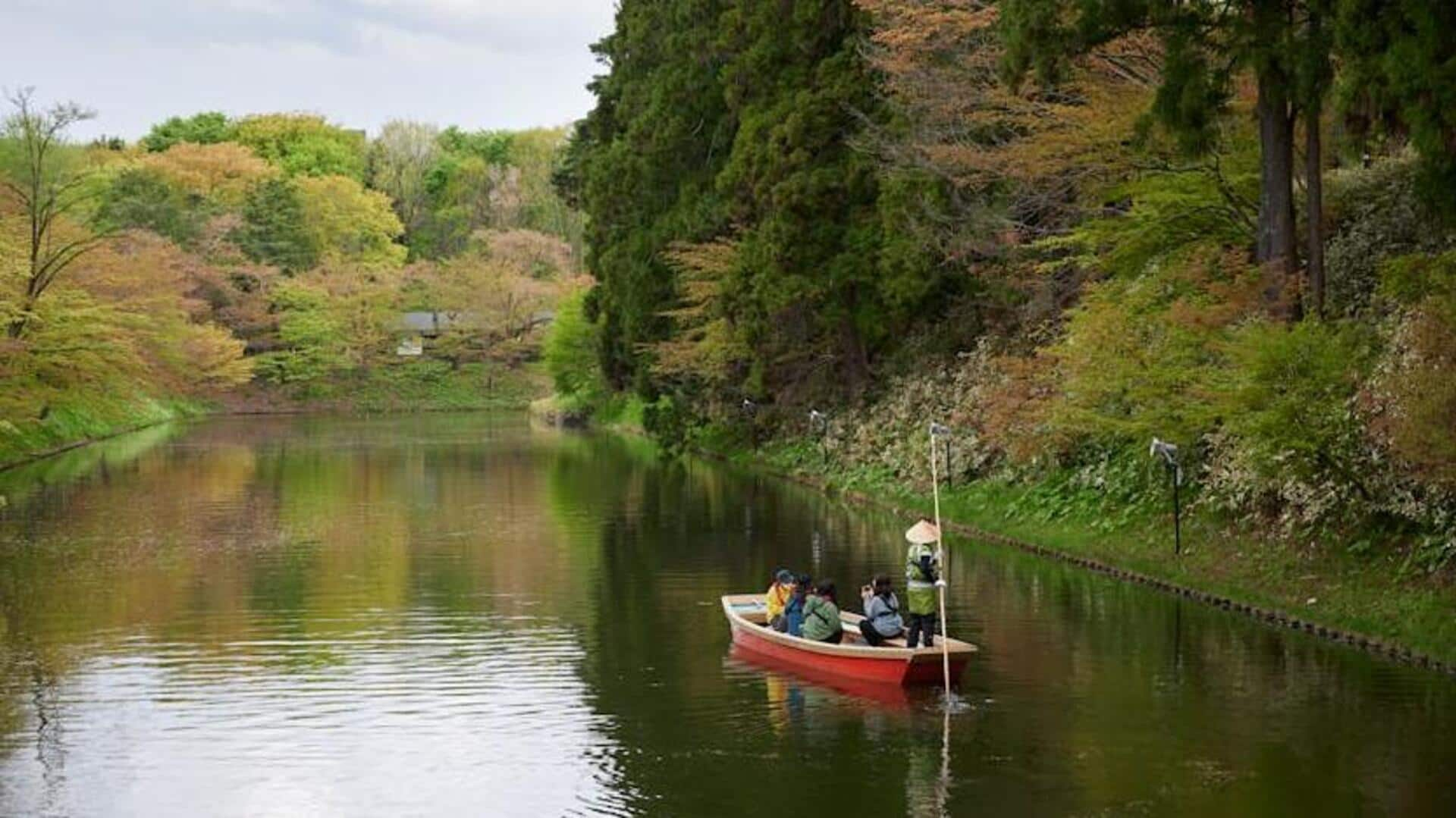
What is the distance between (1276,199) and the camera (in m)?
24.4

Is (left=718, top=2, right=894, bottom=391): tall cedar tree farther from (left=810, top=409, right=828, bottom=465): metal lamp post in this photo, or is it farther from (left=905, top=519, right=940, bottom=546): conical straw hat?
(left=905, top=519, right=940, bottom=546): conical straw hat

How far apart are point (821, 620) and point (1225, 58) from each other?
1125cm

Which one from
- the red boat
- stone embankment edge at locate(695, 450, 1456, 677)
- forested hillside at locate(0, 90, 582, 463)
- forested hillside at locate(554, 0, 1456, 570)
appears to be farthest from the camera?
forested hillside at locate(0, 90, 582, 463)

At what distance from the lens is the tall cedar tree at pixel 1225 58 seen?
22.0 meters

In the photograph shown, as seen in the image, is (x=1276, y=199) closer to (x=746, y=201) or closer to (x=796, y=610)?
(x=796, y=610)

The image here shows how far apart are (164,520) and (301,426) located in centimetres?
4222

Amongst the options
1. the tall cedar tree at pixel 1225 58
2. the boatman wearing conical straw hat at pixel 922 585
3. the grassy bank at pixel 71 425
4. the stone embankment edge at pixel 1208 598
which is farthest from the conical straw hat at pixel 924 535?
the grassy bank at pixel 71 425

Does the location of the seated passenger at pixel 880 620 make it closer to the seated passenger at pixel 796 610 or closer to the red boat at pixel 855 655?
the red boat at pixel 855 655

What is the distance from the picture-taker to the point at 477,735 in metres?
16.2

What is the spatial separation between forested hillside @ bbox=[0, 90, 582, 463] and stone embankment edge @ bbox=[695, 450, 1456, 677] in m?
31.6

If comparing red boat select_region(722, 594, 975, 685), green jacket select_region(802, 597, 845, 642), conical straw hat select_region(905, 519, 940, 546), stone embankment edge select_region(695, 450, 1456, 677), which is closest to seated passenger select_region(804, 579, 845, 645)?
green jacket select_region(802, 597, 845, 642)

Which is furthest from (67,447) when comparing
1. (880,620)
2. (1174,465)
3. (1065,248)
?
(880,620)

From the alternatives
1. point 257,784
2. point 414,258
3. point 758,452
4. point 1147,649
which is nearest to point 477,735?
point 257,784

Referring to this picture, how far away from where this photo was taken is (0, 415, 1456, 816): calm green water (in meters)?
14.1
